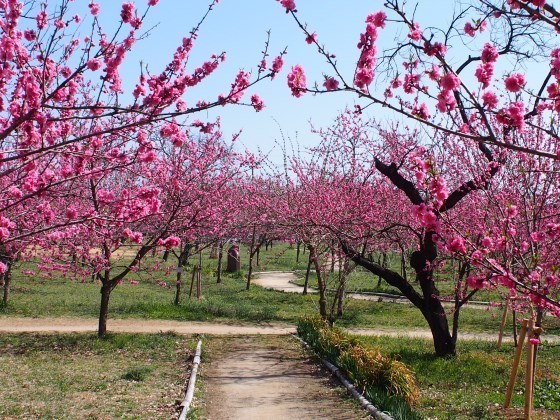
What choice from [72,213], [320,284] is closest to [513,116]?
[72,213]

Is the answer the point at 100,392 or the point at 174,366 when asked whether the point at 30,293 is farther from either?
the point at 100,392

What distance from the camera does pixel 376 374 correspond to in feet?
26.6

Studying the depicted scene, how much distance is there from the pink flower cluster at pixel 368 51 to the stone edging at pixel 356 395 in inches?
160

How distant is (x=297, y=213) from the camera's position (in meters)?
15.0

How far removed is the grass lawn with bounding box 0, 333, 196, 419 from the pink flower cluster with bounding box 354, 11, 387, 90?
4.91m

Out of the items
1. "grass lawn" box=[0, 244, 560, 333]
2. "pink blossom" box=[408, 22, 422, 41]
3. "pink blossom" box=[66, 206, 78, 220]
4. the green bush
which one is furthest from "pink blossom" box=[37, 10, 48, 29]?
"grass lawn" box=[0, 244, 560, 333]

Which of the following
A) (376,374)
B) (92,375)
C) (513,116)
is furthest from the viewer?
(92,375)

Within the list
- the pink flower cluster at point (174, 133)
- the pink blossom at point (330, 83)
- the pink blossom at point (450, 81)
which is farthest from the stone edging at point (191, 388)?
the pink blossom at point (450, 81)

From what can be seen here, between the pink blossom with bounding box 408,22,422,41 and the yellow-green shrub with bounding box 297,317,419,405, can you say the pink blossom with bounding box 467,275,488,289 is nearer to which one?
the pink blossom with bounding box 408,22,422,41

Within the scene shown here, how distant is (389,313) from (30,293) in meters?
12.0

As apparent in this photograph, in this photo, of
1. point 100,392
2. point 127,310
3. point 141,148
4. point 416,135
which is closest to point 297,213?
point 416,135

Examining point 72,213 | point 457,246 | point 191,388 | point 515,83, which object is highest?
point 515,83

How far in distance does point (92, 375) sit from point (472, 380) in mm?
6233

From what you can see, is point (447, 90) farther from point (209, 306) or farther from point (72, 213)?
point (209, 306)
